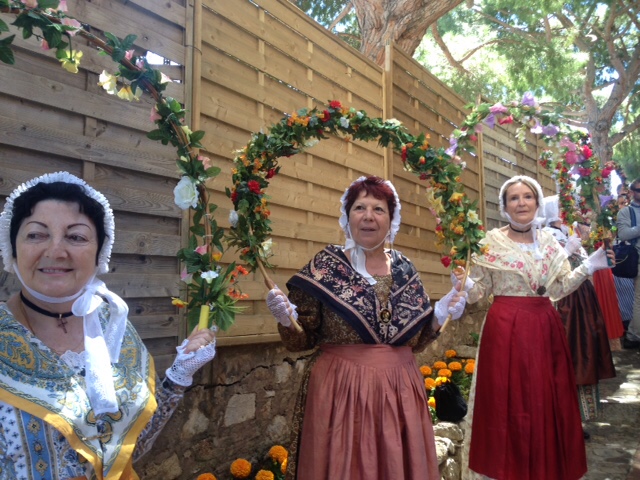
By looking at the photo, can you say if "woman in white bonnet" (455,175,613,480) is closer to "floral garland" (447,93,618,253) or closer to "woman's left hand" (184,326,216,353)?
"floral garland" (447,93,618,253)

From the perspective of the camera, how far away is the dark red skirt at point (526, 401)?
3.57 meters

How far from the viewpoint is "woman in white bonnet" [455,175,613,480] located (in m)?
3.58

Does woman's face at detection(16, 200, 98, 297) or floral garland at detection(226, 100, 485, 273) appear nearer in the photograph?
woman's face at detection(16, 200, 98, 297)

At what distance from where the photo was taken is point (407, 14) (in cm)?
712

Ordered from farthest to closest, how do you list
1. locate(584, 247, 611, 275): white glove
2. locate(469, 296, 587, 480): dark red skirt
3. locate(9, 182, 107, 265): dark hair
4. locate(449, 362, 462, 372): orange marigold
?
locate(449, 362, 462, 372): orange marigold
locate(584, 247, 611, 275): white glove
locate(469, 296, 587, 480): dark red skirt
locate(9, 182, 107, 265): dark hair

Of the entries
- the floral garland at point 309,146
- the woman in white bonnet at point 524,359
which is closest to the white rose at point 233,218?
the floral garland at point 309,146

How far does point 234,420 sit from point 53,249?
200 centimetres

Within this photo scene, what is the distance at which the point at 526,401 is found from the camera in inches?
144

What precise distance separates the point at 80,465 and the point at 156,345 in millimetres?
1223

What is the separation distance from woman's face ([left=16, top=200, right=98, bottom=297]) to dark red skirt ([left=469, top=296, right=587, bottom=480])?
2792mm

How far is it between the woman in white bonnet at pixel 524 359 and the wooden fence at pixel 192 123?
1.24m

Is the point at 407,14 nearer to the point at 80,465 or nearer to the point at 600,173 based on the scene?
the point at 600,173

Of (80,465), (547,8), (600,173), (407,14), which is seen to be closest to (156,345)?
(80,465)

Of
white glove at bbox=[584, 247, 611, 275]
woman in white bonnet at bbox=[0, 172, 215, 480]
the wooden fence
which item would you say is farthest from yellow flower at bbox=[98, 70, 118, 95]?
white glove at bbox=[584, 247, 611, 275]
